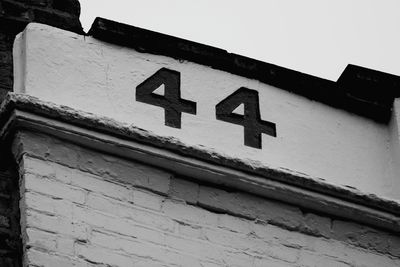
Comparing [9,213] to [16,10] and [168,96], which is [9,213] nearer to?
[168,96]

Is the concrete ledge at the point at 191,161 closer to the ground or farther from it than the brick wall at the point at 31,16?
closer to the ground

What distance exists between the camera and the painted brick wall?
5.99 m

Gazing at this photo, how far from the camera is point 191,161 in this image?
649 centimetres

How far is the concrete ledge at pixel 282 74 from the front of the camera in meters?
6.88

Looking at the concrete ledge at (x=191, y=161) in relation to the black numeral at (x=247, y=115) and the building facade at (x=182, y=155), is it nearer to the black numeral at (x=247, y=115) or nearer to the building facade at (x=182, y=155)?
the building facade at (x=182, y=155)

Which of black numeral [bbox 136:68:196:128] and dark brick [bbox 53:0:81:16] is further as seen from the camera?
dark brick [bbox 53:0:81:16]

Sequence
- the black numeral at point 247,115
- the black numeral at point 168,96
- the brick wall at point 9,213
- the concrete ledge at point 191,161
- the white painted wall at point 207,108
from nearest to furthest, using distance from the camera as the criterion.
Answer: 1. the brick wall at point 9,213
2. the concrete ledge at point 191,161
3. the white painted wall at point 207,108
4. the black numeral at point 168,96
5. the black numeral at point 247,115

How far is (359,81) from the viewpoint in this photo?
7.42 meters

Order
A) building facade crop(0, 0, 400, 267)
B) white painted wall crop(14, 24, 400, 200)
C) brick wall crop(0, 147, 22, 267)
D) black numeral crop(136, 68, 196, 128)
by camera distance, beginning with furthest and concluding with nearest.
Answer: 1. black numeral crop(136, 68, 196, 128)
2. white painted wall crop(14, 24, 400, 200)
3. building facade crop(0, 0, 400, 267)
4. brick wall crop(0, 147, 22, 267)

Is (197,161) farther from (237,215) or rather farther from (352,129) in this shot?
(352,129)

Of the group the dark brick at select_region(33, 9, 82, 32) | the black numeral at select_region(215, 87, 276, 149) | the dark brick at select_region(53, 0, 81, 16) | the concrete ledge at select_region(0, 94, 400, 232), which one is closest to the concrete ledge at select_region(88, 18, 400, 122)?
the black numeral at select_region(215, 87, 276, 149)

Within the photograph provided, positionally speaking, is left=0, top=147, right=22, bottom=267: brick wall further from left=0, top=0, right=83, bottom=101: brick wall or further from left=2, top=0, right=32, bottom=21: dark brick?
left=2, top=0, right=32, bottom=21: dark brick

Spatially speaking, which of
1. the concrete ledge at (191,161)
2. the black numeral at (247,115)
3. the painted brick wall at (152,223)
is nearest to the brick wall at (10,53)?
the painted brick wall at (152,223)

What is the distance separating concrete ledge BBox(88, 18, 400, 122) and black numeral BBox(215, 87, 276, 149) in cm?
14
